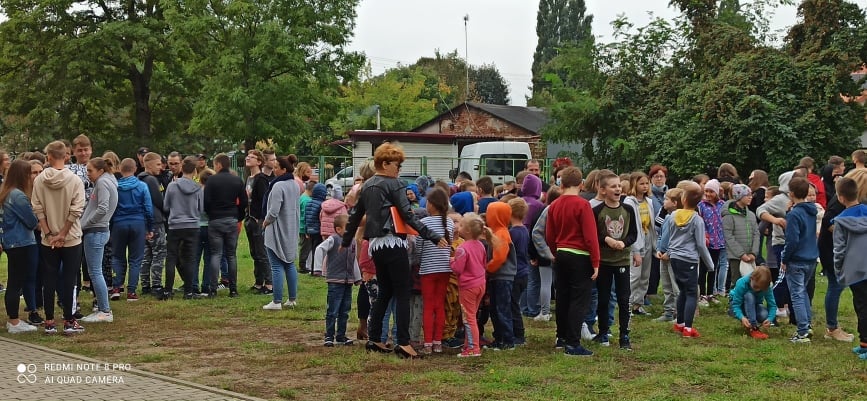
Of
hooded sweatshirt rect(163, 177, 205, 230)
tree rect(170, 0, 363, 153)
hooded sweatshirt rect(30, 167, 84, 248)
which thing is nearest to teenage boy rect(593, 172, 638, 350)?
hooded sweatshirt rect(30, 167, 84, 248)

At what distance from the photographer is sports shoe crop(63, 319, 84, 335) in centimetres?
945

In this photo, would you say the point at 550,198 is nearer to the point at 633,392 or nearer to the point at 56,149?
the point at 633,392

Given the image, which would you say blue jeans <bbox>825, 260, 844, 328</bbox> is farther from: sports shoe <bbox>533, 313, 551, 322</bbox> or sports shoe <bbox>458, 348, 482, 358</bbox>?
sports shoe <bbox>458, 348, 482, 358</bbox>

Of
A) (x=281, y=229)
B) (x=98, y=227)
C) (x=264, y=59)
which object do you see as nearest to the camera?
(x=98, y=227)

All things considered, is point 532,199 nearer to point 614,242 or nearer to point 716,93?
point 614,242

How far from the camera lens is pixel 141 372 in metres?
7.53

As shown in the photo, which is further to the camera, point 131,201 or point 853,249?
point 131,201

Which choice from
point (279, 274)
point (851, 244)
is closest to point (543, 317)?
point (279, 274)

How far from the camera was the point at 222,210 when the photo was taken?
12.0 metres

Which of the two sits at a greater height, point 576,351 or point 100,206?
point 100,206

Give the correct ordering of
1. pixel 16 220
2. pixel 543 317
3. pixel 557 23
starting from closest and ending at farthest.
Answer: pixel 16 220 → pixel 543 317 → pixel 557 23

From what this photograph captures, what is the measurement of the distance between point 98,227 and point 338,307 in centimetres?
323

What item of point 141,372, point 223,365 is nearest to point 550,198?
point 223,365

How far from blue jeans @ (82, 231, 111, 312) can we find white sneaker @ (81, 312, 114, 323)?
0.05 meters
